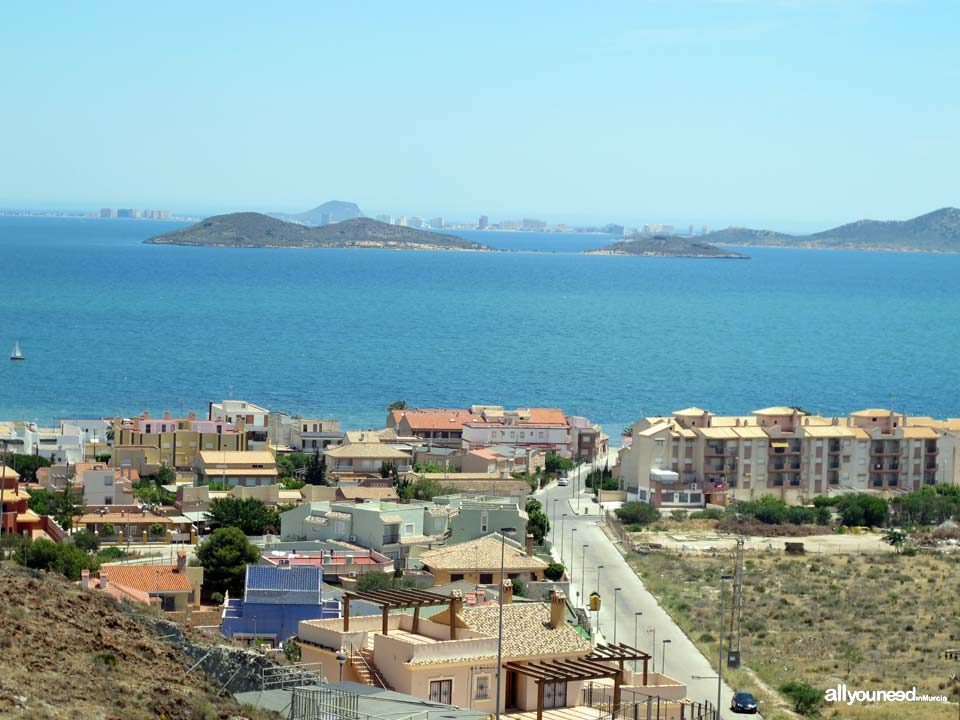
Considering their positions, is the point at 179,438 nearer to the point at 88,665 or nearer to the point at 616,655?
the point at 616,655

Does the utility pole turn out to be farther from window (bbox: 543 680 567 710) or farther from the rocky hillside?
the rocky hillside

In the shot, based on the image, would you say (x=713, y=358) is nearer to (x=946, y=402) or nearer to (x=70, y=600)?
(x=946, y=402)

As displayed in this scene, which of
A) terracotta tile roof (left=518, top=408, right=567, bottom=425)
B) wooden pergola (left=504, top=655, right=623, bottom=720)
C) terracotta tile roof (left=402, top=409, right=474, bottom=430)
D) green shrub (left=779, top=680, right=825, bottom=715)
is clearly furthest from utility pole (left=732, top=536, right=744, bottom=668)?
terracotta tile roof (left=402, top=409, right=474, bottom=430)

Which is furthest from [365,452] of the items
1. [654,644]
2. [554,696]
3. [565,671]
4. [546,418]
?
[565,671]

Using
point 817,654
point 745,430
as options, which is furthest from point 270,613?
point 745,430

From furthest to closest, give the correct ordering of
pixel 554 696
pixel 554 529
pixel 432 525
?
1. pixel 554 529
2. pixel 432 525
3. pixel 554 696
